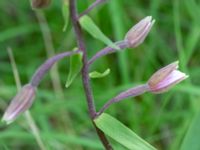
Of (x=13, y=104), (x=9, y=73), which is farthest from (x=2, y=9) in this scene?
(x=13, y=104)

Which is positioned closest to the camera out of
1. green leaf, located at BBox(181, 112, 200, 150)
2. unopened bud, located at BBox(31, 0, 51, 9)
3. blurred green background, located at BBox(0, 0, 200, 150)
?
unopened bud, located at BBox(31, 0, 51, 9)

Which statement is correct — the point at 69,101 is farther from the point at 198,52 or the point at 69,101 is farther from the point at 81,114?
the point at 198,52

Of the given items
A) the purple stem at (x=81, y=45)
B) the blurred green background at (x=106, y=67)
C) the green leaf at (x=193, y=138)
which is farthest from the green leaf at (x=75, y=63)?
the blurred green background at (x=106, y=67)

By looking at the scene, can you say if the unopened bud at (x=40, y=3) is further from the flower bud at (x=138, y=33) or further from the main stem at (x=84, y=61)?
the flower bud at (x=138, y=33)

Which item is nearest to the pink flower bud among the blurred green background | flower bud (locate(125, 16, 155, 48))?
flower bud (locate(125, 16, 155, 48))

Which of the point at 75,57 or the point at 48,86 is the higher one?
the point at 75,57

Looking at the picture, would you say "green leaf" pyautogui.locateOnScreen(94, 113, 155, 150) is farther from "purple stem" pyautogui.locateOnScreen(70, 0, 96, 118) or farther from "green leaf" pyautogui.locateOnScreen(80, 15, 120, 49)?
"green leaf" pyautogui.locateOnScreen(80, 15, 120, 49)

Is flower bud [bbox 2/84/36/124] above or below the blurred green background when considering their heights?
above
